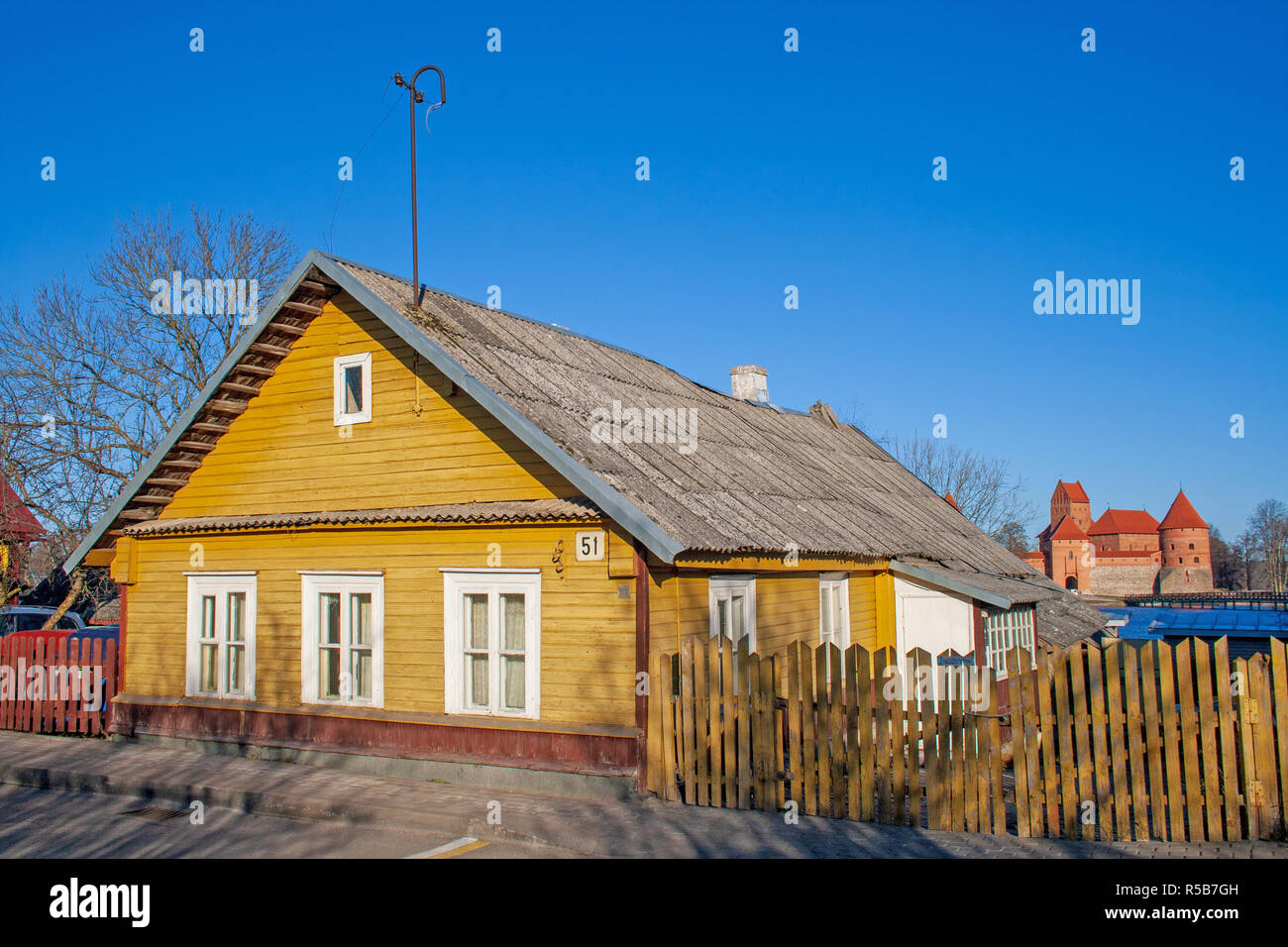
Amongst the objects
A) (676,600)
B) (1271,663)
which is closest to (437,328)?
(676,600)

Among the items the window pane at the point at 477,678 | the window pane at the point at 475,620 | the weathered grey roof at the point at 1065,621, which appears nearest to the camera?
the window pane at the point at 477,678

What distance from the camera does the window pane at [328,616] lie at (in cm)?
1320

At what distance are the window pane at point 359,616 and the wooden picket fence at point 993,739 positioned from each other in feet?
14.6

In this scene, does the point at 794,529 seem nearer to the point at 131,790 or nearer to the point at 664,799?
the point at 664,799

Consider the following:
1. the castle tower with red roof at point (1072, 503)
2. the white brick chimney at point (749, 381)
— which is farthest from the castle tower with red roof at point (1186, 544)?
the white brick chimney at point (749, 381)

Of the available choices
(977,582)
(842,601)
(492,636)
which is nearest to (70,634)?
(492,636)

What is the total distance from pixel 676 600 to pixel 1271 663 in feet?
18.6

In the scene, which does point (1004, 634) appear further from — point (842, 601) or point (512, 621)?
point (512, 621)

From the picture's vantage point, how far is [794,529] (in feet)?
43.0

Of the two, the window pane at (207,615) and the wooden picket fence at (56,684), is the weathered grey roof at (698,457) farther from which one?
the wooden picket fence at (56,684)

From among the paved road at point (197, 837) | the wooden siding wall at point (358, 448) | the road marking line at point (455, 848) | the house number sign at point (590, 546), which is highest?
the wooden siding wall at point (358, 448)

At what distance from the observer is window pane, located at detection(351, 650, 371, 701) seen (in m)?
12.7

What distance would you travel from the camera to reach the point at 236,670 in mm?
14133

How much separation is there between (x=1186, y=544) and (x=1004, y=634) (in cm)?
13335
